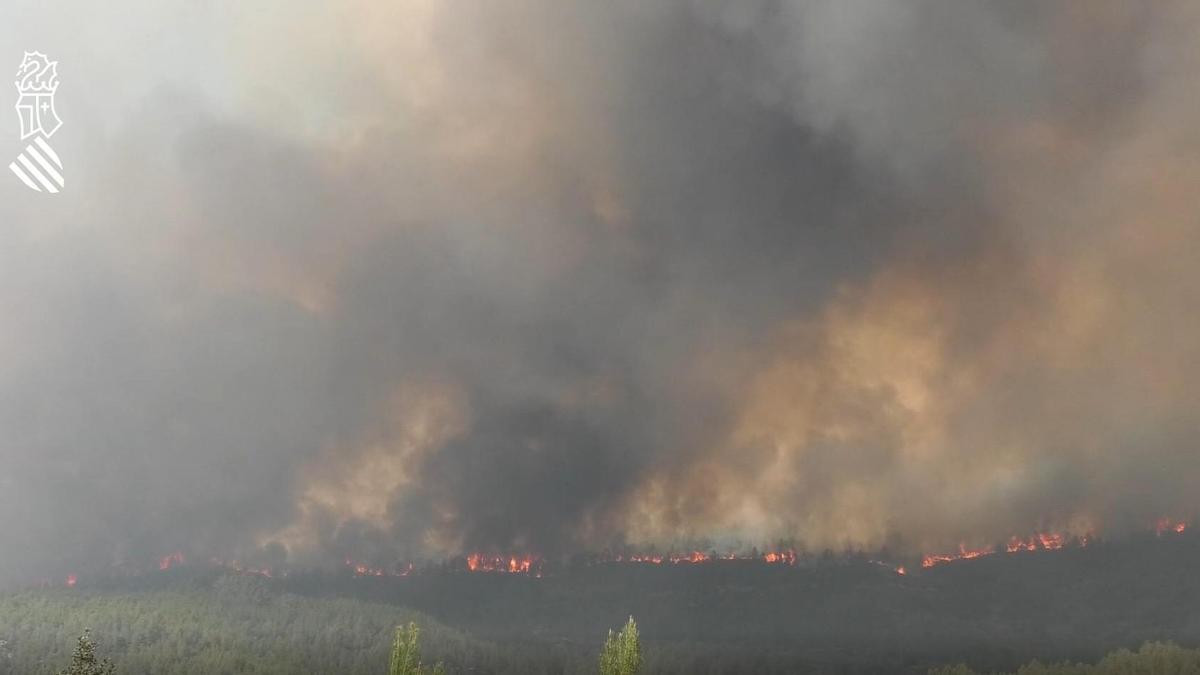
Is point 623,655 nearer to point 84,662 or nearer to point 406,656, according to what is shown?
point 406,656

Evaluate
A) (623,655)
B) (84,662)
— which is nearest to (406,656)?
(623,655)

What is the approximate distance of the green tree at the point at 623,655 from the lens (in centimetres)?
13875

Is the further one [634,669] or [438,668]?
[438,668]

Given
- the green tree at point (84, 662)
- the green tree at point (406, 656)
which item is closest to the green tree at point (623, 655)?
the green tree at point (406, 656)

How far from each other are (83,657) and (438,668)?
89726 millimetres

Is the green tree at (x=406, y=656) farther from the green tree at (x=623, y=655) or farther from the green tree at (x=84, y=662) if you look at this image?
the green tree at (x=84, y=662)

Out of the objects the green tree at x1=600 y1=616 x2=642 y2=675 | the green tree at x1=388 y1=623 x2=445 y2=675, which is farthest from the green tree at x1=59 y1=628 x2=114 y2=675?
the green tree at x1=600 y1=616 x2=642 y2=675

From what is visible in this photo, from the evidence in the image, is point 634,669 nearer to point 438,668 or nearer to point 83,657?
point 438,668

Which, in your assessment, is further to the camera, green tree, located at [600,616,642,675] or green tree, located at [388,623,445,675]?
green tree, located at [388,623,445,675]

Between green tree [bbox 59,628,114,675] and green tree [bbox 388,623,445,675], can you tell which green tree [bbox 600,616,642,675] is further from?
green tree [bbox 59,628,114,675]

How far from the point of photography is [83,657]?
315ft

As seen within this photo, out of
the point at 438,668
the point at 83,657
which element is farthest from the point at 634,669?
the point at 83,657

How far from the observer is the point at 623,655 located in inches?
5492

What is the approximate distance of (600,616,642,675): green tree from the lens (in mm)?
138750
